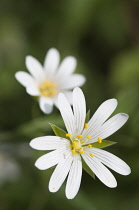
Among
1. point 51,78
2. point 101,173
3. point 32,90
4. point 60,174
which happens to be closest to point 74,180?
point 60,174

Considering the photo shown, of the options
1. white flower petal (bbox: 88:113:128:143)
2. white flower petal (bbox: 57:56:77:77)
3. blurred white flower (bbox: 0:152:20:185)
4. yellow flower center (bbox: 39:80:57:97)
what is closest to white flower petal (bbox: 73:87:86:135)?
white flower petal (bbox: 88:113:128:143)

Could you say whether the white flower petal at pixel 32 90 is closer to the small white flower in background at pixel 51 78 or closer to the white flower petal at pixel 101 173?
the small white flower in background at pixel 51 78

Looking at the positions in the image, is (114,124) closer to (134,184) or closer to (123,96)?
(123,96)

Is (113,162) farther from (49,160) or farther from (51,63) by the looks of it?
(51,63)

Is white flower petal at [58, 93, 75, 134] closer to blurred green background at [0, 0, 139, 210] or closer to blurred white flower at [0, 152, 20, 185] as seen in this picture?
blurred green background at [0, 0, 139, 210]

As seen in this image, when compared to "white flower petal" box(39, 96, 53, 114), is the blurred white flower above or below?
below

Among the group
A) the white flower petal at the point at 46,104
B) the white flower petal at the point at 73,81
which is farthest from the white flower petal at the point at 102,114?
the white flower petal at the point at 73,81
